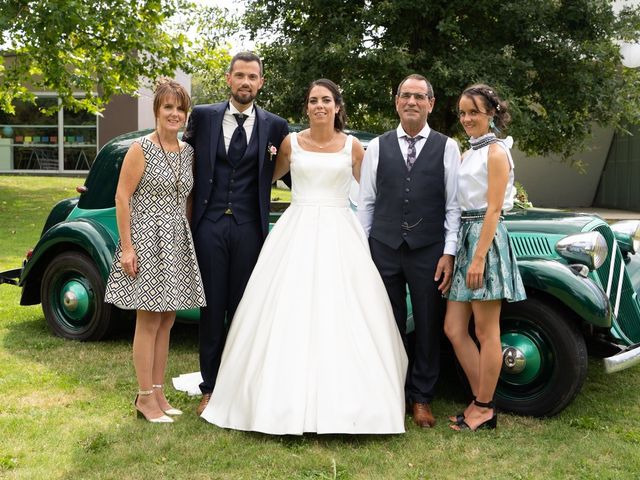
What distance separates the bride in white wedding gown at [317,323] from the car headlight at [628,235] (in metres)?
2.16

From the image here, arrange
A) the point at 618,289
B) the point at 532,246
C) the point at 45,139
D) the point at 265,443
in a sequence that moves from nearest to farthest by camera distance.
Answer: the point at 265,443 < the point at 532,246 < the point at 618,289 < the point at 45,139

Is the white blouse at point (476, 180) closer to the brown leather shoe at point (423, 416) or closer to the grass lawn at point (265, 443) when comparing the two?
the brown leather shoe at point (423, 416)

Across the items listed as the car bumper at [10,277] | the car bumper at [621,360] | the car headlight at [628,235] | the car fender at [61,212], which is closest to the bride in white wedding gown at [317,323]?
the car bumper at [621,360]

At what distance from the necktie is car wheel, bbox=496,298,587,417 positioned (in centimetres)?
177

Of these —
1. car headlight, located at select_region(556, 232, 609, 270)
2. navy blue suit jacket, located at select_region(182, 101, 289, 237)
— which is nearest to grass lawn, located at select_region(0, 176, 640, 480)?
car headlight, located at select_region(556, 232, 609, 270)

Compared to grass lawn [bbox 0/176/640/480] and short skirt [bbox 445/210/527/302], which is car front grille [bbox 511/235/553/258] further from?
grass lawn [bbox 0/176/640/480]

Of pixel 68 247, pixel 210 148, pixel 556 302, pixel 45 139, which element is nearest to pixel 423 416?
pixel 556 302

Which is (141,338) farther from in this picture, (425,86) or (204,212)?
(425,86)

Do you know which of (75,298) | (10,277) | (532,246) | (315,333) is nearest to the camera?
(315,333)

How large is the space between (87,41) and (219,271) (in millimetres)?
11675

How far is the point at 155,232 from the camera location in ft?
12.7

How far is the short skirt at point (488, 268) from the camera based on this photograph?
371 cm

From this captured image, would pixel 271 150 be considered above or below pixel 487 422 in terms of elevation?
above

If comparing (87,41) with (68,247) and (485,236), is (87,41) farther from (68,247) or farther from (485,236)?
(485,236)
